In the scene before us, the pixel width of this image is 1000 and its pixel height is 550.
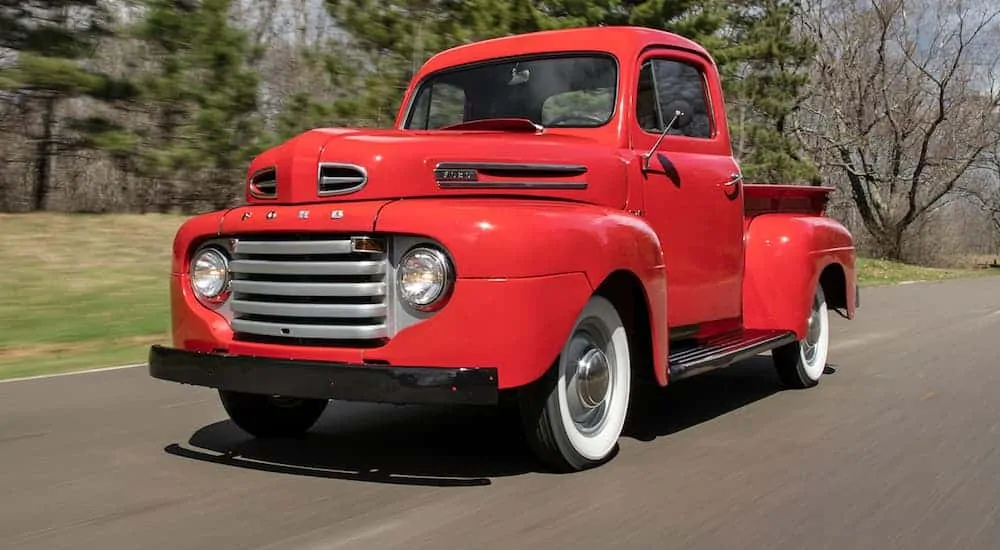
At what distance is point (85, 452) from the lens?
16.7ft

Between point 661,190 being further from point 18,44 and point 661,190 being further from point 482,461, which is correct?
point 18,44

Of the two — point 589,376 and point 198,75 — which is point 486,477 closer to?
point 589,376

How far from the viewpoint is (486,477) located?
4.59m

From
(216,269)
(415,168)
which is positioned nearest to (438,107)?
(415,168)

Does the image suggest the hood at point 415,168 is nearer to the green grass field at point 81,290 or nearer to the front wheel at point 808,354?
the front wheel at point 808,354

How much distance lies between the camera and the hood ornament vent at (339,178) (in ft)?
15.0

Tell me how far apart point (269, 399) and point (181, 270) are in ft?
2.89

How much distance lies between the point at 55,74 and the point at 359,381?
12.7 metres

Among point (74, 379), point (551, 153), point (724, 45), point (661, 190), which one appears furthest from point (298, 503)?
point (724, 45)

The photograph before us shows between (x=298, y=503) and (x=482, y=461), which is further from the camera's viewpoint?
(x=482, y=461)

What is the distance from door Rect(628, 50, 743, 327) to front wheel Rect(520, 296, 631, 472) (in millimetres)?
771

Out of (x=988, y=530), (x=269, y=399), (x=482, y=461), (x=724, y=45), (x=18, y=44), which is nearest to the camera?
(x=988, y=530)

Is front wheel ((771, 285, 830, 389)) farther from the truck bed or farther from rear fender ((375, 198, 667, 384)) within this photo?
rear fender ((375, 198, 667, 384))

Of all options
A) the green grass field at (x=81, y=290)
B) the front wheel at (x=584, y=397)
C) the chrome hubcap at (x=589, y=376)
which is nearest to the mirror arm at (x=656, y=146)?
the front wheel at (x=584, y=397)
